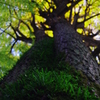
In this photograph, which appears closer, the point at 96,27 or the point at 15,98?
the point at 15,98

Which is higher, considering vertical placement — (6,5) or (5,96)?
(6,5)

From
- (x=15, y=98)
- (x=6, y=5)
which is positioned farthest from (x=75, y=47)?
(x=6, y=5)

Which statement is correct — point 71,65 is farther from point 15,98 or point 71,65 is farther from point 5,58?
point 5,58

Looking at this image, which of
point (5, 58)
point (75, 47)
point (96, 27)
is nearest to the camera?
point (75, 47)

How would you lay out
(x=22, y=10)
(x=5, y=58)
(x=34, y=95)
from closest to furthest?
(x=34, y=95) < (x=22, y=10) < (x=5, y=58)

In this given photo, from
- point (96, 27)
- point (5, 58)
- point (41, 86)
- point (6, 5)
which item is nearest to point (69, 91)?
point (41, 86)

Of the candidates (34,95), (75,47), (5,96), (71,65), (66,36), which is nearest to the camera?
(34,95)

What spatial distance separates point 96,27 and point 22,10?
165 inches

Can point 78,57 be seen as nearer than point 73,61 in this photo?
No

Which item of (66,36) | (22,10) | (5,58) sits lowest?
(5,58)

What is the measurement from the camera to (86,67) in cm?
251

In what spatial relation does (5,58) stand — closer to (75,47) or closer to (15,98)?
(75,47)

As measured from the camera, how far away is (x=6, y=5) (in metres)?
3.73

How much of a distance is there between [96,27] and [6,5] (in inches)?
184
